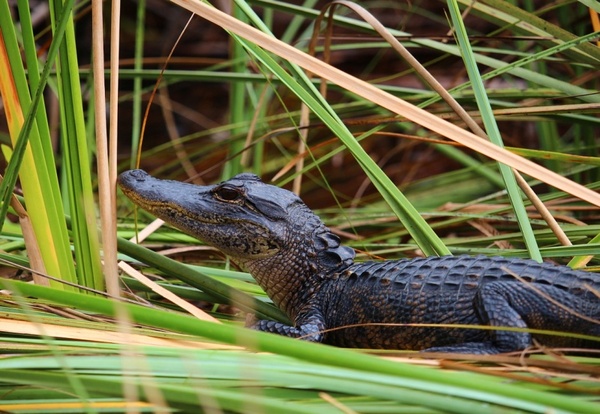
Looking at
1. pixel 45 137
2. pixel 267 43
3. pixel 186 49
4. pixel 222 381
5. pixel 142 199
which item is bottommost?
pixel 222 381

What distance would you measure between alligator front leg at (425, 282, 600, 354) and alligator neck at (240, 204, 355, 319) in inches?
29.5

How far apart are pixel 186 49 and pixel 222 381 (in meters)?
7.62

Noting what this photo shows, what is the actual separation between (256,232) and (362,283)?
0.49m

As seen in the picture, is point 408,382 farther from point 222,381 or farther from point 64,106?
point 64,106

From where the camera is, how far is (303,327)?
9.70ft

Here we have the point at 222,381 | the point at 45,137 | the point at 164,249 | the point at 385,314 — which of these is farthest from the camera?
the point at 164,249

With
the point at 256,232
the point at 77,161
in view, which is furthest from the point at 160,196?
the point at 77,161

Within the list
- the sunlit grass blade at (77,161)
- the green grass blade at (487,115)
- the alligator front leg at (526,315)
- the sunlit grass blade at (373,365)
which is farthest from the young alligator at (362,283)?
the sunlit grass blade at (373,365)

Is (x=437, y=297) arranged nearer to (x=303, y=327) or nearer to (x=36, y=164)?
(x=303, y=327)

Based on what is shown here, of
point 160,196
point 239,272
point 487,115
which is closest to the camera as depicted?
point 487,115

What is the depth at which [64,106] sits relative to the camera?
2.67 m

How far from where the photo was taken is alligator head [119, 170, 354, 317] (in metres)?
3.17

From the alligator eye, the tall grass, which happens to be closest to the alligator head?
the alligator eye

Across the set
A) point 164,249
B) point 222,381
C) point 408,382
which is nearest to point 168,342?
point 222,381
